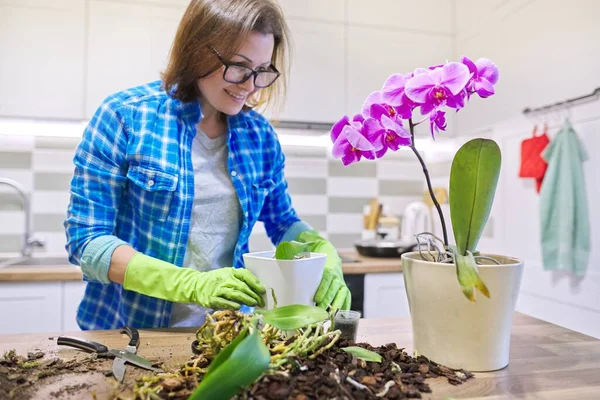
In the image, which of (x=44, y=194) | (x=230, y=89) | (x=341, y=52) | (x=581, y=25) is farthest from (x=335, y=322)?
(x=44, y=194)

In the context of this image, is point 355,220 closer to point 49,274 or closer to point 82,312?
point 49,274

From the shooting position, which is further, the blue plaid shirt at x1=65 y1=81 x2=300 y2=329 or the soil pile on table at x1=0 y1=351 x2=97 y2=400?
the blue plaid shirt at x1=65 y1=81 x2=300 y2=329

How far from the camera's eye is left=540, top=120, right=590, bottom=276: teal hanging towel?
1.64 meters

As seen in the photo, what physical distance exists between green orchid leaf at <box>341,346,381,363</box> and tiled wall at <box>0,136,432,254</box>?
6.05 ft

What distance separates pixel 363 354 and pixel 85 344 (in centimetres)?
44

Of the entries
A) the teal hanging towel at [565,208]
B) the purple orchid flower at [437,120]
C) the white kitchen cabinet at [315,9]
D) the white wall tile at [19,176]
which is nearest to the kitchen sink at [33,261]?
the white wall tile at [19,176]

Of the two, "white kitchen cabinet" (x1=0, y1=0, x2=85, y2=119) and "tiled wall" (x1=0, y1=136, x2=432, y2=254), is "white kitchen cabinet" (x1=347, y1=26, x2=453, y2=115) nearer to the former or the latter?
"tiled wall" (x1=0, y1=136, x2=432, y2=254)

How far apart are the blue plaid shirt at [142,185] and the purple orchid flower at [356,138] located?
1.62 feet

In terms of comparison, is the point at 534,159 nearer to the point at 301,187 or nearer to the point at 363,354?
the point at 301,187

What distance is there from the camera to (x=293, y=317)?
62 centimetres

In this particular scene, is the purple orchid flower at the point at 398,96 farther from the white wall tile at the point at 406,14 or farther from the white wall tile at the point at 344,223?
the white wall tile at the point at 344,223

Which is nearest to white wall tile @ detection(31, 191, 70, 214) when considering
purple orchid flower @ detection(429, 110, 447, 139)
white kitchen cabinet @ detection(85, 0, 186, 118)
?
white kitchen cabinet @ detection(85, 0, 186, 118)

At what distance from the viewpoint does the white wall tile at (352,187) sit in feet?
8.55

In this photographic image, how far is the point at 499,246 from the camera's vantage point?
2.16 metres
